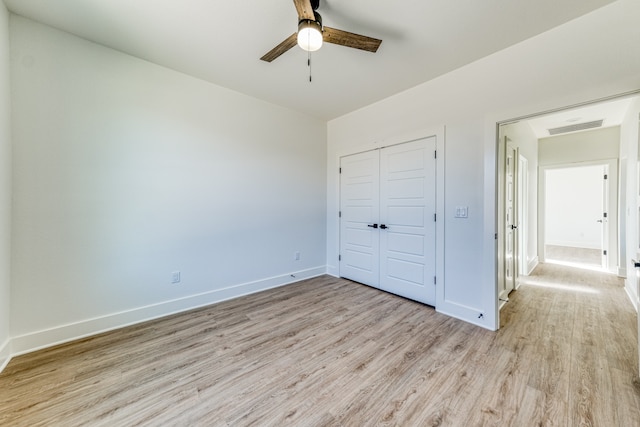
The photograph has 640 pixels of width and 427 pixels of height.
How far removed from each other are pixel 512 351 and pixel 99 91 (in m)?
4.55

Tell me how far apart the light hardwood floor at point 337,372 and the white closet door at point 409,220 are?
461mm

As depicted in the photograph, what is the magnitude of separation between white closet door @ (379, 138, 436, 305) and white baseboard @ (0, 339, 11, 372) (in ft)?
12.4

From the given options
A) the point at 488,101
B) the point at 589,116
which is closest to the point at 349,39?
the point at 488,101

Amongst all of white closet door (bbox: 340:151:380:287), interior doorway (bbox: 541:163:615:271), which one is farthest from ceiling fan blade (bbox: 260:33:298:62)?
interior doorway (bbox: 541:163:615:271)

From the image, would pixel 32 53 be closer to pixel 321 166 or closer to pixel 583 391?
pixel 321 166

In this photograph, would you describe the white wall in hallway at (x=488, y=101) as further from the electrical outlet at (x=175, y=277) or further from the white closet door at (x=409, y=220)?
the electrical outlet at (x=175, y=277)

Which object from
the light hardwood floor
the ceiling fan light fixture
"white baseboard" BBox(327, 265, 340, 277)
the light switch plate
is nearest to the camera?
the light hardwood floor

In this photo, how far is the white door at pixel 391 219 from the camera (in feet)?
9.80

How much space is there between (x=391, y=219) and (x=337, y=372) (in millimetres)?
2137

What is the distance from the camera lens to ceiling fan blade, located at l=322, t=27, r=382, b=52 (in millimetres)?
1710

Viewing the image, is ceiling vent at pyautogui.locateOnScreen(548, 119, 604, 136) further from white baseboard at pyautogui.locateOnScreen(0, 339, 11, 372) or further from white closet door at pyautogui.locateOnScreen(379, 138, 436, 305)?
white baseboard at pyautogui.locateOnScreen(0, 339, 11, 372)

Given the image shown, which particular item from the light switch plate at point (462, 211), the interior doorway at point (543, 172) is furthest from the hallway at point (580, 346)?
the light switch plate at point (462, 211)

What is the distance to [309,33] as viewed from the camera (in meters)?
1.60

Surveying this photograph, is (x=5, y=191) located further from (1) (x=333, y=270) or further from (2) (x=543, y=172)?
(2) (x=543, y=172)
